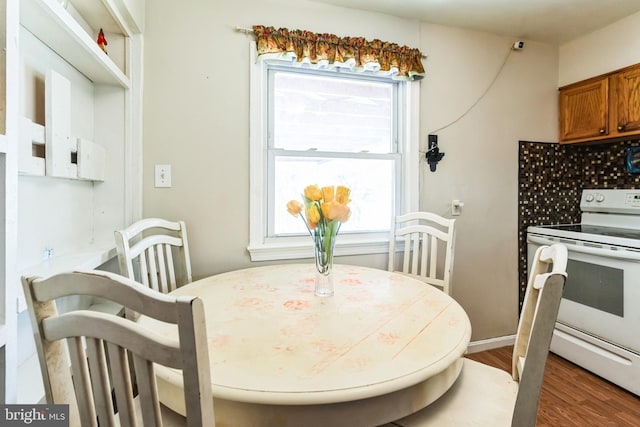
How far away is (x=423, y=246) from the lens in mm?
2031

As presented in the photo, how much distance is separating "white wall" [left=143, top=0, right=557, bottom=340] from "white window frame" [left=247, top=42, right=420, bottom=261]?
0.05 m

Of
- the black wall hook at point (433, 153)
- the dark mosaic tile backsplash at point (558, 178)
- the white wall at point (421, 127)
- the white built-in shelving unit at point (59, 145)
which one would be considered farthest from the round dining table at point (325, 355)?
the dark mosaic tile backsplash at point (558, 178)

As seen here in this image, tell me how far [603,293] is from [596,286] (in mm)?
56

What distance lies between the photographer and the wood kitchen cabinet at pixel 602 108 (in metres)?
2.25

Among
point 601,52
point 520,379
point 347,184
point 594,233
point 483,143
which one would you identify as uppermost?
point 601,52

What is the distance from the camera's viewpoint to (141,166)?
185 cm

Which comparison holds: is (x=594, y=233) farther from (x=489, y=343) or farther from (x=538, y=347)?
(x=538, y=347)

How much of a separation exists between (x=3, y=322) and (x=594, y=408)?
263 centimetres

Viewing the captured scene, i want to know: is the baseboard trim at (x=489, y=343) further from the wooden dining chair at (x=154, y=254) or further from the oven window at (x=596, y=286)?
the wooden dining chair at (x=154, y=254)

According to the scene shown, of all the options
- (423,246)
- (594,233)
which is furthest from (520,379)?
(594,233)

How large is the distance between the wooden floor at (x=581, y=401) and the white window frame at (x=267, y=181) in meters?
1.26

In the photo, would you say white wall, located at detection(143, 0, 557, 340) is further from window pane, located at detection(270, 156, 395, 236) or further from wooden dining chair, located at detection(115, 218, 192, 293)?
window pane, located at detection(270, 156, 395, 236)

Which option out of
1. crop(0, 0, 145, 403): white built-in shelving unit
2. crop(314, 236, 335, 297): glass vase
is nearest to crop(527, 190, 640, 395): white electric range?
crop(314, 236, 335, 297): glass vase

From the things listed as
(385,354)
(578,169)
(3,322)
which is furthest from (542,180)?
(3,322)
